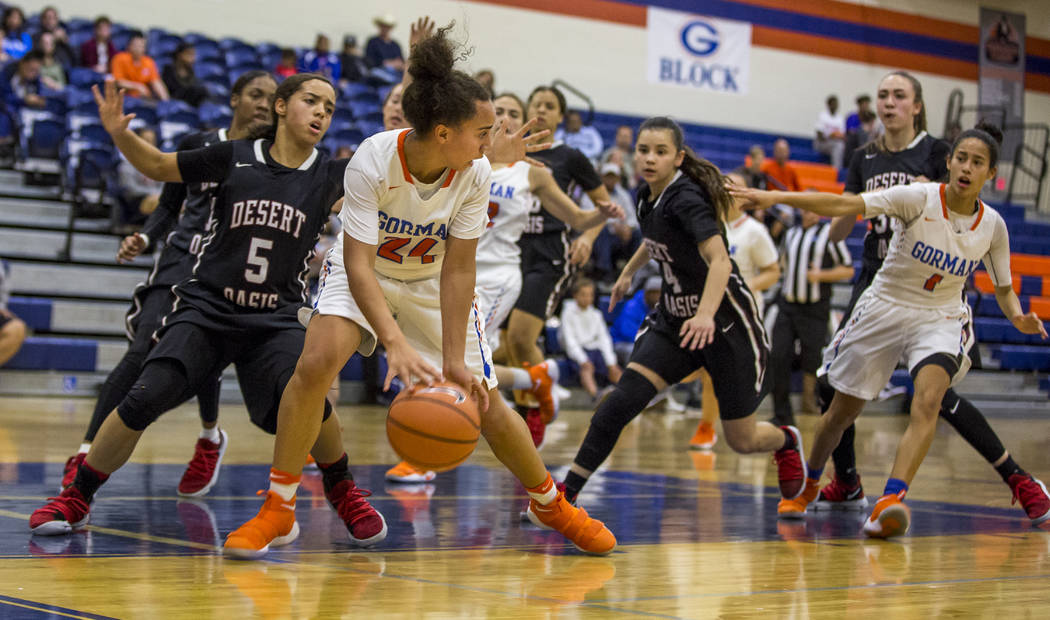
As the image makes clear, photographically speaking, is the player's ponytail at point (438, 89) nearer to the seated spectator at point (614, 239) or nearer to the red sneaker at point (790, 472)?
the red sneaker at point (790, 472)

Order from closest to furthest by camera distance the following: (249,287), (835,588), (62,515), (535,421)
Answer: (835,588), (62,515), (249,287), (535,421)

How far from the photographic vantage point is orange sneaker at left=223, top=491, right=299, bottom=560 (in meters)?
3.58

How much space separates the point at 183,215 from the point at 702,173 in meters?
2.28

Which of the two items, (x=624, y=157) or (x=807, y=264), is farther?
(x=624, y=157)

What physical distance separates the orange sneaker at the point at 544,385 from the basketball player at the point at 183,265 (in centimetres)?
209

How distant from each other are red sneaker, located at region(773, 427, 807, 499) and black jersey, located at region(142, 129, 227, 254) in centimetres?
269

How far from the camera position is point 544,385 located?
6871mm

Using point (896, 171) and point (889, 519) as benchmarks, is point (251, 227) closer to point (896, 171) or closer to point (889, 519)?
point (889, 519)

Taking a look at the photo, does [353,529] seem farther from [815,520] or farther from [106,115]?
[815,520]

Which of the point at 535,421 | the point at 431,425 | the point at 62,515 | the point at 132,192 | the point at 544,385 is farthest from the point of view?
the point at 132,192

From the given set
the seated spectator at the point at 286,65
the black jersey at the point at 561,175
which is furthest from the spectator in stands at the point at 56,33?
the black jersey at the point at 561,175

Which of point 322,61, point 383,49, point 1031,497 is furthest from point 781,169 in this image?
point 1031,497

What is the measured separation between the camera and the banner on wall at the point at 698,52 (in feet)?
67.8

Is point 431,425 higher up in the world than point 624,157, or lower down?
lower down
